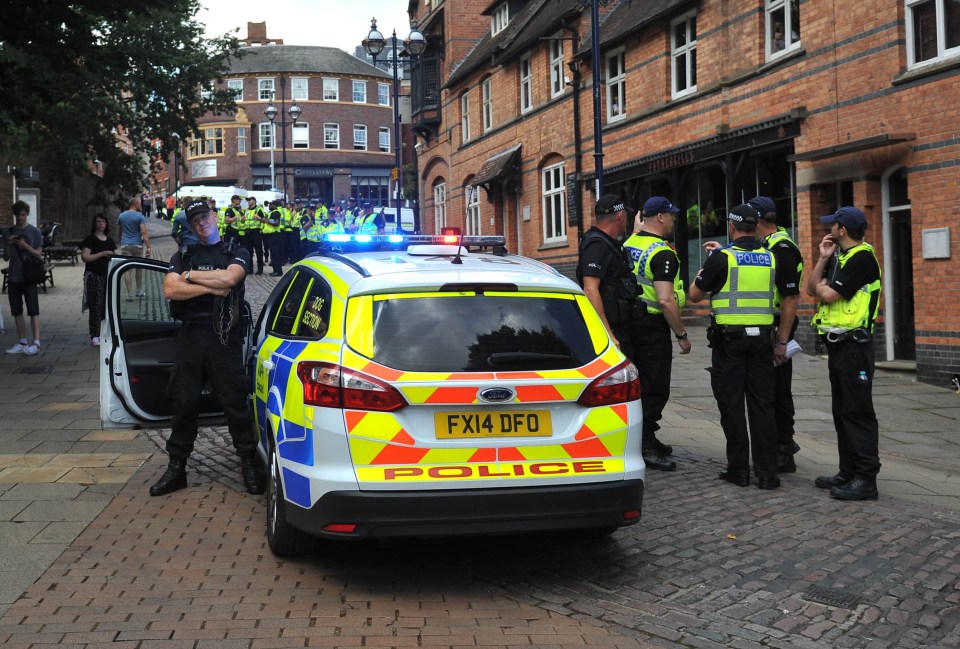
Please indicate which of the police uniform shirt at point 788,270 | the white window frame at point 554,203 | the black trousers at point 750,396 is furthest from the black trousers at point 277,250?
the black trousers at point 750,396

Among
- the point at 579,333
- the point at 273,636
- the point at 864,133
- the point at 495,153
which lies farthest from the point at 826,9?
the point at 495,153

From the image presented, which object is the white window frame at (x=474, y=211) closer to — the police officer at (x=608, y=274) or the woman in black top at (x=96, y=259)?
the woman in black top at (x=96, y=259)

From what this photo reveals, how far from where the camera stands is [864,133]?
538 inches

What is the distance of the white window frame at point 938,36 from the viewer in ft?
40.5

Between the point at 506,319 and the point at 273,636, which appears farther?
the point at 506,319

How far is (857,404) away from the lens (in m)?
6.87

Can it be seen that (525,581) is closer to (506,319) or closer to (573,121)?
(506,319)

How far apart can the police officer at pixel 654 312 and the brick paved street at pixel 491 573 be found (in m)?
0.63

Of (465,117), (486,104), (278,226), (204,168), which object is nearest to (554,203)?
(486,104)

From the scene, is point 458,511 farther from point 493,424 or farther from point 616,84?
point 616,84

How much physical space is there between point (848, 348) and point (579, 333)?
102 inches

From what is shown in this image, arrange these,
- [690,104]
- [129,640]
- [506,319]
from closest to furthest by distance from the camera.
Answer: [129,640]
[506,319]
[690,104]

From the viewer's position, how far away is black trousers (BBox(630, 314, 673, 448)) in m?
7.53

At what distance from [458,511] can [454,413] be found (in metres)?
0.45
